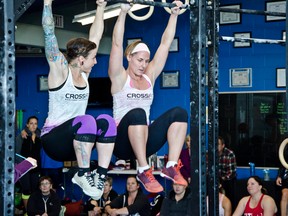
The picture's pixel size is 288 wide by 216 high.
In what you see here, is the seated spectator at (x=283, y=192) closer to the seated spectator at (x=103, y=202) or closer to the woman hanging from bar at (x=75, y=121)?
the seated spectator at (x=103, y=202)

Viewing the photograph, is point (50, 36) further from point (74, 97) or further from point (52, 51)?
point (74, 97)

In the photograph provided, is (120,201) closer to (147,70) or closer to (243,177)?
(243,177)

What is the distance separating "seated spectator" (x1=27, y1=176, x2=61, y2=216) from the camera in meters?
7.31

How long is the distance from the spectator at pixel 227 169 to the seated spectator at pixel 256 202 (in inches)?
35.5

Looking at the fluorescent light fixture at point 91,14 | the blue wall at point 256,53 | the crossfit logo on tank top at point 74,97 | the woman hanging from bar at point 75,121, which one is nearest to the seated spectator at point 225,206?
the blue wall at point 256,53

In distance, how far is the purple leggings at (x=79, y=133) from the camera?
3.51 metres

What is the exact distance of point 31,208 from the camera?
736 cm

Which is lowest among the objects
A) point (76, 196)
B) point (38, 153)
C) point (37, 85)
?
point (76, 196)

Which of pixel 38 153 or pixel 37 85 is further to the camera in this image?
pixel 37 85

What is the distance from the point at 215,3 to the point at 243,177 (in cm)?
489

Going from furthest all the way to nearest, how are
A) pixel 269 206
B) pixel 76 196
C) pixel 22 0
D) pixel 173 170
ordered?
→ pixel 76 196
pixel 269 206
pixel 173 170
pixel 22 0

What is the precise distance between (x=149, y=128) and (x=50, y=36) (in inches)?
36.3

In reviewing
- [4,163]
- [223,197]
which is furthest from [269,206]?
[4,163]

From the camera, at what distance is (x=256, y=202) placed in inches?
269
